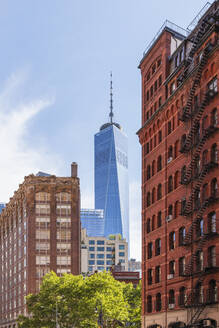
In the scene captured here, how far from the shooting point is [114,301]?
3275 inches

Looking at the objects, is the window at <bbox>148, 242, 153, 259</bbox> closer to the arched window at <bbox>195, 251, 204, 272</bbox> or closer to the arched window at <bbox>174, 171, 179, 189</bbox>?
the arched window at <bbox>174, 171, 179, 189</bbox>

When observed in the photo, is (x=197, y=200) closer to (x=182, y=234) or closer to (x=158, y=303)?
(x=182, y=234)

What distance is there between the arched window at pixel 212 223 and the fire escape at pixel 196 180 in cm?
35

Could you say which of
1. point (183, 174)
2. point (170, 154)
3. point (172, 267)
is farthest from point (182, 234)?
point (170, 154)

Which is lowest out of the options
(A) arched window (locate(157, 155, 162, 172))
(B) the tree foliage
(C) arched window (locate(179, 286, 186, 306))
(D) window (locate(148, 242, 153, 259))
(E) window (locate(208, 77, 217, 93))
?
(B) the tree foliage

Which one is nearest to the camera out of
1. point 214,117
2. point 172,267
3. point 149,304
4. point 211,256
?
point 211,256

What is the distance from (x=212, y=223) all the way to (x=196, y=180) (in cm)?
480

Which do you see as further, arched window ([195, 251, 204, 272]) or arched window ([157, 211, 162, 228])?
arched window ([157, 211, 162, 228])

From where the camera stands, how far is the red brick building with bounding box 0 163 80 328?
15350 cm

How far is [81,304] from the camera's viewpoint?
275ft

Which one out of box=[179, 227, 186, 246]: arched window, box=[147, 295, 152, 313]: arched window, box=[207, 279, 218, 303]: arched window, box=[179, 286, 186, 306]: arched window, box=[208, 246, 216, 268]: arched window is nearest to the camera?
box=[207, 279, 218, 303]: arched window

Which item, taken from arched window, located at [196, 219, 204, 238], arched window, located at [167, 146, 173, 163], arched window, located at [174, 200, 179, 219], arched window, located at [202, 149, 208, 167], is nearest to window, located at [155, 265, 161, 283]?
arched window, located at [174, 200, 179, 219]

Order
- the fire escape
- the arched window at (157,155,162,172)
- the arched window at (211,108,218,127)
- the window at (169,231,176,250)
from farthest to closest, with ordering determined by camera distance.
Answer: the arched window at (157,155,162,172)
the window at (169,231,176,250)
the arched window at (211,108,218,127)
the fire escape

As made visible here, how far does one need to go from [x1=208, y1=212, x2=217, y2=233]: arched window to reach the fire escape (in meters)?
0.35
